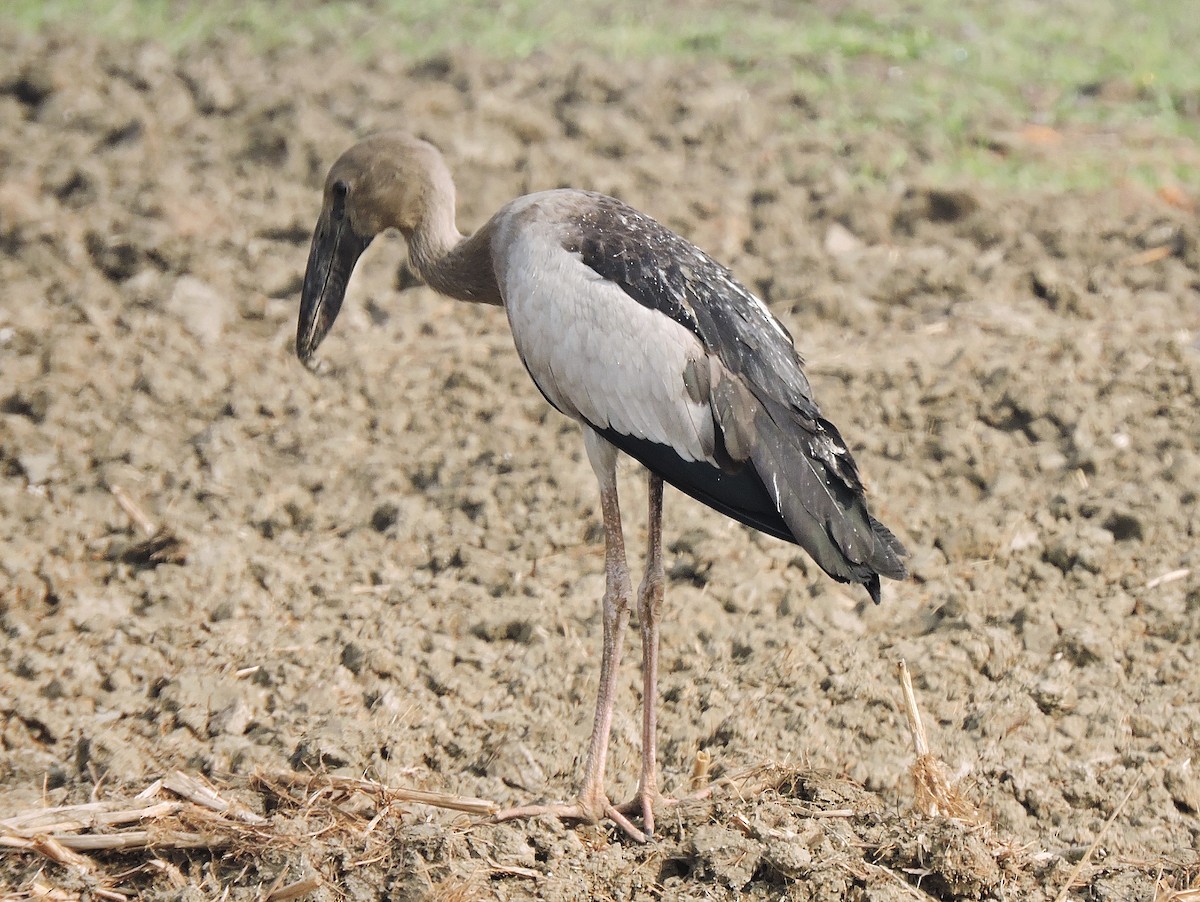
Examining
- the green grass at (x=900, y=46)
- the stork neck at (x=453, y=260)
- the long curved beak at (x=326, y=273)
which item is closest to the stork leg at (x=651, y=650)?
the stork neck at (x=453, y=260)

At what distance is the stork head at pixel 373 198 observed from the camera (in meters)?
5.41

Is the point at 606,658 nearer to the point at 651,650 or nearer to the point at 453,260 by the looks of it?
the point at 651,650

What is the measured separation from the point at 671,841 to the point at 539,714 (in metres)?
0.89

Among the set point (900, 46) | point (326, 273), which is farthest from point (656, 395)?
point (900, 46)

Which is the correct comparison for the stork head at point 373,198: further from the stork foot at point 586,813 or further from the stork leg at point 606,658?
the stork foot at point 586,813

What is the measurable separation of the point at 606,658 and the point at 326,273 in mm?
1893

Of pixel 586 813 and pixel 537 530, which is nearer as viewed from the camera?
pixel 586 813

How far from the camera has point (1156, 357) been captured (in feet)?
22.8

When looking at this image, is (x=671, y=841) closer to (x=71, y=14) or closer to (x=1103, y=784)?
(x=1103, y=784)

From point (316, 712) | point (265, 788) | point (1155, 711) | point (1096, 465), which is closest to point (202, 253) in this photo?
point (316, 712)

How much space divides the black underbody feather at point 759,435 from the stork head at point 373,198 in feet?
2.73

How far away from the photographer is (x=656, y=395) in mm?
4555

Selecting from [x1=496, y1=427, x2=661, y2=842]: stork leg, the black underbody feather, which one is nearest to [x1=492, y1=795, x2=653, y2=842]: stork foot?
[x1=496, y1=427, x2=661, y2=842]: stork leg

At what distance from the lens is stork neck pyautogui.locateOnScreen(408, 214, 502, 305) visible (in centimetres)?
517
